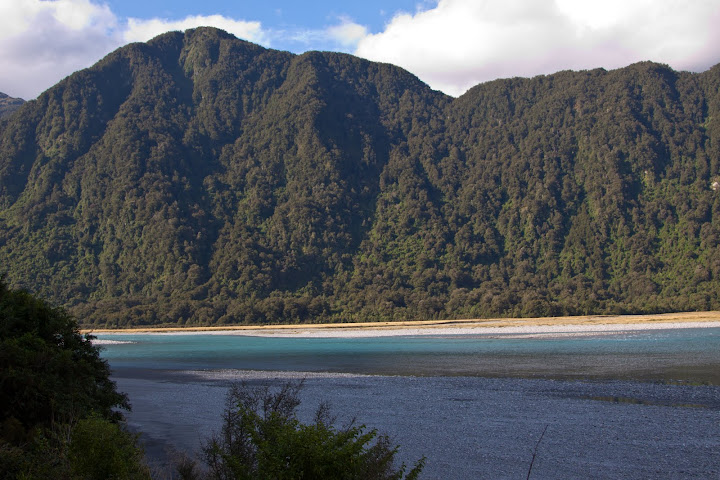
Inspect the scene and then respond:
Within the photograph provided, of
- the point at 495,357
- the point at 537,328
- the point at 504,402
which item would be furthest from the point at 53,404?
the point at 537,328

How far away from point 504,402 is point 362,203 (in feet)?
491

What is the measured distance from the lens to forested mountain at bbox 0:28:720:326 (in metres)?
131

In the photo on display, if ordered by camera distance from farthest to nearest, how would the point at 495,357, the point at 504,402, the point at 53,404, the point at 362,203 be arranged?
the point at 362,203 → the point at 495,357 → the point at 504,402 → the point at 53,404

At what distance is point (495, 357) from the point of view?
147ft

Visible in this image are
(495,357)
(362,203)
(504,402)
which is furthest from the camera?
(362,203)

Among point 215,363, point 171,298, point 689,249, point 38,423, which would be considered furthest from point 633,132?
point 38,423

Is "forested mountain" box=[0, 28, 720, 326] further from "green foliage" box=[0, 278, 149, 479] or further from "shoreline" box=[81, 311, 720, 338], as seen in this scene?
"green foliage" box=[0, 278, 149, 479]

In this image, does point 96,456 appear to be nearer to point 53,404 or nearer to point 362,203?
point 53,404

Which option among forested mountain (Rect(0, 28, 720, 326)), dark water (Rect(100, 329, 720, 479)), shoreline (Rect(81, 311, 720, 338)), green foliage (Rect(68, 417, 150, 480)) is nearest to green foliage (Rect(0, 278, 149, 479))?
green foliage (Rect(68, 417, 150, 480))

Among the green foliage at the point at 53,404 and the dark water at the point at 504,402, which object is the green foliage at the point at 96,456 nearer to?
the green foliage at the point at 53,404

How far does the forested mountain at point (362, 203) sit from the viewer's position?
5143 inches

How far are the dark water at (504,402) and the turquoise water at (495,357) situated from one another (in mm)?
145

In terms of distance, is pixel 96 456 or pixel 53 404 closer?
pixel 96 456

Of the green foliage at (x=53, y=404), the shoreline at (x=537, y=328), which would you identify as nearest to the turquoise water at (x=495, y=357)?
the shoreline at (x=537, y=328)
